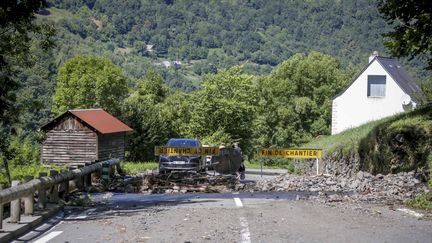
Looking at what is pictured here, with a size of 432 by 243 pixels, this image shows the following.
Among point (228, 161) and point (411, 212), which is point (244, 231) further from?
point (228, 161)

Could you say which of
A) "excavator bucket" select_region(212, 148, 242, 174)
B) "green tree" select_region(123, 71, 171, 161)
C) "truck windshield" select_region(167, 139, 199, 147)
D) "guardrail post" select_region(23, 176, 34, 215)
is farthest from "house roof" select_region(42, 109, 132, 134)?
"guardrail post" select_region(23, 176, 34, 215)

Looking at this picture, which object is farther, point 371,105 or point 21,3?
point 371,105

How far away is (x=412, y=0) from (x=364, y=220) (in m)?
6.76

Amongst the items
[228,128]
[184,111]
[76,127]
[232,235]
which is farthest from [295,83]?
[232,235]

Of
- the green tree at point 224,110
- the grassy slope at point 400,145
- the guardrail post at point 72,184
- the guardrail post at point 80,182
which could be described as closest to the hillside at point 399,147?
the grassy slope at point 400,145

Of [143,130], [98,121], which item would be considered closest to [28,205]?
[98,121]

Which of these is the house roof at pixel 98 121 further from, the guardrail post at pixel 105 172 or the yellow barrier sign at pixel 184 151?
the guardrail post at pixel 105 172

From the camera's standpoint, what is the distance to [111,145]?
187 ft

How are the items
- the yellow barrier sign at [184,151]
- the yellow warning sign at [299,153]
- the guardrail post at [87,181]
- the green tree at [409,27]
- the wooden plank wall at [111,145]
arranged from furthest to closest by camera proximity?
the wooden plank wall at [111,145], the yellow barrier sign at [184,151], the yellow warning sign at [299,153], the guardrail post at [87,181], the green tree at [409,27]

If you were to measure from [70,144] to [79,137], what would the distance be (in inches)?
56.3

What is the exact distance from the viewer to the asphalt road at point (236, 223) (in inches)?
400

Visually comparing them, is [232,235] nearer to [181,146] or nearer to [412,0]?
[412,0]

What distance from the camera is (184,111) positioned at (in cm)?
8812

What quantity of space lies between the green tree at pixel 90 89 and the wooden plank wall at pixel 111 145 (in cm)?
1825
